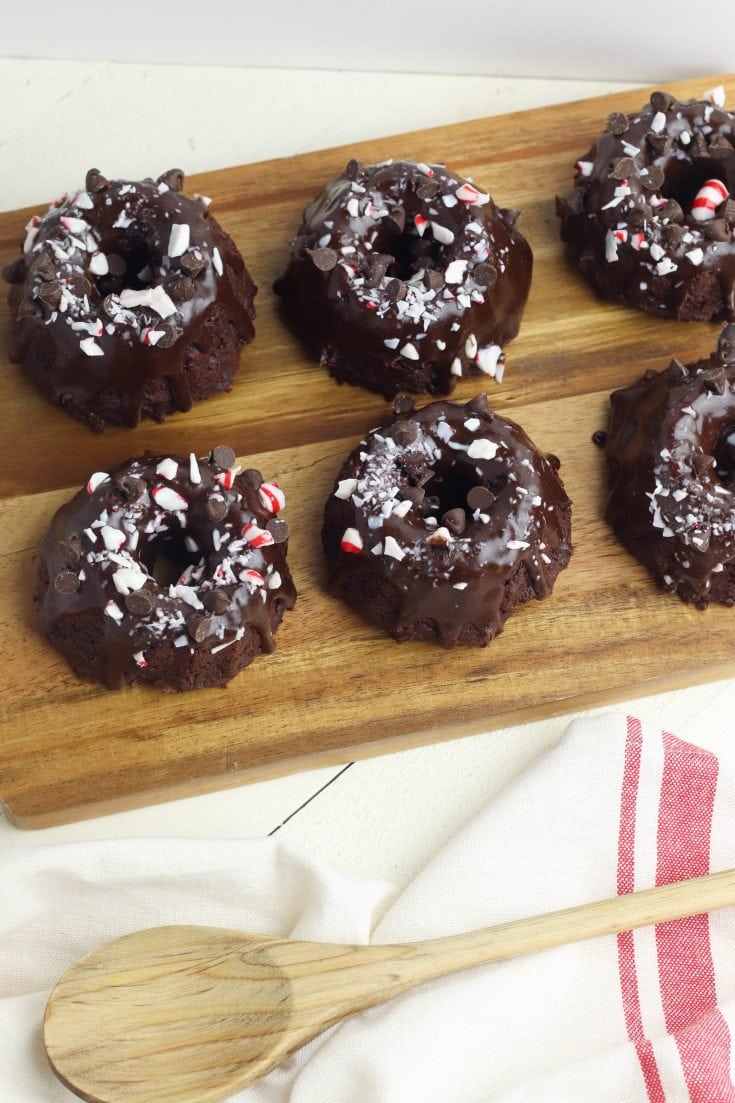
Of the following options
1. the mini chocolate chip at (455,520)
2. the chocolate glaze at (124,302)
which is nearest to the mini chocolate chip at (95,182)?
the chocolate glaze at (124,302)

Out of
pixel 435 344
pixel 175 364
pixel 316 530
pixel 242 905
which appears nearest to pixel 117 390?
pixel 175 364

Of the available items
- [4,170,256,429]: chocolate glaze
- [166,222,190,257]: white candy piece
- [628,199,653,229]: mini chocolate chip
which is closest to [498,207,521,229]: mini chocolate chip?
[628,199,653,229]: mini chocolate chip

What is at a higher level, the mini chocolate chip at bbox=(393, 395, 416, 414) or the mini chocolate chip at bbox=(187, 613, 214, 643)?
the mini chocolate chip at bbox=(393, 395, 416, 414)

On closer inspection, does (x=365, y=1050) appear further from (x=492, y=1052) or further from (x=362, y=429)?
(x=362, y=429)

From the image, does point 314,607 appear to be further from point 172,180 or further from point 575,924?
point 172,180

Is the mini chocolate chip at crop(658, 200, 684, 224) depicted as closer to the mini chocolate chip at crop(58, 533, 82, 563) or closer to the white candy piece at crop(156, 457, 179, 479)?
the white candy piece at crop(156, 457, 179, 479)
